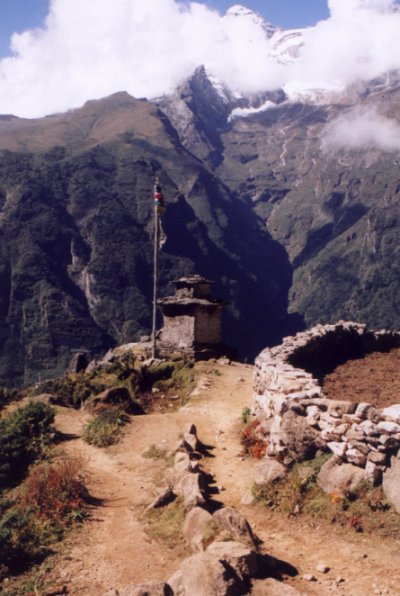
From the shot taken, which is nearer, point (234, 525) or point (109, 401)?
point (234, 525)

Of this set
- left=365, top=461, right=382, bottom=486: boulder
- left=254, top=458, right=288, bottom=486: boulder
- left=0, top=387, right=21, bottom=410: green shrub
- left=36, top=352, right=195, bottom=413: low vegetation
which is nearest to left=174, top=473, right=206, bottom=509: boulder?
left=254, top=458, right=288, bottom=486: boulder

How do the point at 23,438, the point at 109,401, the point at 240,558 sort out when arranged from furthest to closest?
the point at 109,401, the point at 23,438, the point at 240,558

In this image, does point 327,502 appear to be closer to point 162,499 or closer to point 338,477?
point 338,477

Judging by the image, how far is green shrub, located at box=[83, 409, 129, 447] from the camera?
49.9 feet

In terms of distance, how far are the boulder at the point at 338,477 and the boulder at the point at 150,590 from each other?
3.72 meters

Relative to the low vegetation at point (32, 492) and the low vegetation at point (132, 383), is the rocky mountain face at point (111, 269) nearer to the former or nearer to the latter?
the low vegetation at point (132, 383)

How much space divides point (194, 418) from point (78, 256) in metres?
144

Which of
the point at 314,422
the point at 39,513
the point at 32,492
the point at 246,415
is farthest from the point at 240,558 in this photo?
the point at 246,415

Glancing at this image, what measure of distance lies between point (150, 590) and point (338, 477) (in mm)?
4126

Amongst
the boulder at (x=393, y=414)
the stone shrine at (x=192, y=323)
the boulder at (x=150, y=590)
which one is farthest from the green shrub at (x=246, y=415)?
the stone shrine at (x=192, y=323)

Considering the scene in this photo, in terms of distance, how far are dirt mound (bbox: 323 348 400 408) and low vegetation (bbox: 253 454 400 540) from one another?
3.59m

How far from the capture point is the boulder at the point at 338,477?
31.5 ft

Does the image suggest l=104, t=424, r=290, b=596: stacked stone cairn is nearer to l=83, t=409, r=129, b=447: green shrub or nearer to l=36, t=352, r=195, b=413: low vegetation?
l=83, t=409, r=129, b=447: green shrub

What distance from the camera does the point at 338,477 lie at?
9820mm
